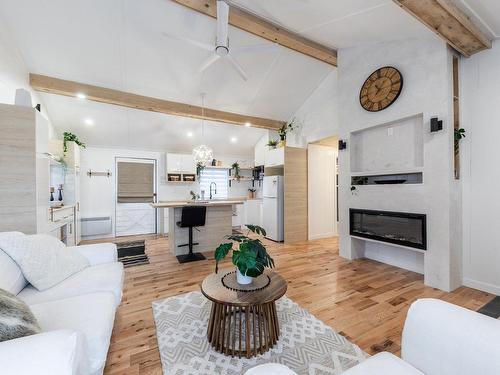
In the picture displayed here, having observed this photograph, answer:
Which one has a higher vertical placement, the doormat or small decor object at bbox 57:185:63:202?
small decor object at bbox 57:185:63:202

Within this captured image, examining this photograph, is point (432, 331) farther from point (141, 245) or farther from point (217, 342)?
point (141, 245)

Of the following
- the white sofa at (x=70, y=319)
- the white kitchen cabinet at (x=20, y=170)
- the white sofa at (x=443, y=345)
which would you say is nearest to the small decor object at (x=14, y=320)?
the white sofa at (x=70, y=319)

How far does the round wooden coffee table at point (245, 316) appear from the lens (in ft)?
5.34

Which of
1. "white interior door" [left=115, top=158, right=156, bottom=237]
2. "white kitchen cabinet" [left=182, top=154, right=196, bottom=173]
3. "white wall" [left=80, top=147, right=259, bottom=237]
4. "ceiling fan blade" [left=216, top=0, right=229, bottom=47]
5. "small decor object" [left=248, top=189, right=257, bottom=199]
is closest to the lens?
"ceiling fan blade" [left=216, top=0, right=229, bottom=47]

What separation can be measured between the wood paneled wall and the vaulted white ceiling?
1291 millimetres

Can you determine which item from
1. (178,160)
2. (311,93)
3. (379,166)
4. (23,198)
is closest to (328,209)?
(379,166)

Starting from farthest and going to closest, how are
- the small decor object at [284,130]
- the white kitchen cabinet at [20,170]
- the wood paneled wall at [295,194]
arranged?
the small decor object at [284,130] < the wood paneled wall at [295,194] < the white kitchen cabinet at [20,170]

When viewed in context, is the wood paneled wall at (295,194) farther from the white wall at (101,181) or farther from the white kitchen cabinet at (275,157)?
the white wall at (101,181)

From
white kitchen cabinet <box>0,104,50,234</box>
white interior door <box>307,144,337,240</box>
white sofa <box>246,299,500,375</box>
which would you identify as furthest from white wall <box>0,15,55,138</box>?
white interior door <box>307,144,337,240</box>

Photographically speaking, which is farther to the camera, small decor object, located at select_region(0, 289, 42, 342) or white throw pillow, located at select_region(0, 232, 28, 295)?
white throw pillow, located at select_region(0, 232, 28, 295)

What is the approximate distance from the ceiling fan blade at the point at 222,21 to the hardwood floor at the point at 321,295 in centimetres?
289

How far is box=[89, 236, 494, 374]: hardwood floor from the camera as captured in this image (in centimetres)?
179

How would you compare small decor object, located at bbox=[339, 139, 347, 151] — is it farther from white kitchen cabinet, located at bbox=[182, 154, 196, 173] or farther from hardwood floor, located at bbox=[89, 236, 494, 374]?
white kitchen cabinet, located at bbox=[182, 154, 196, 173]

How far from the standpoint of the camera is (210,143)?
659 cm
